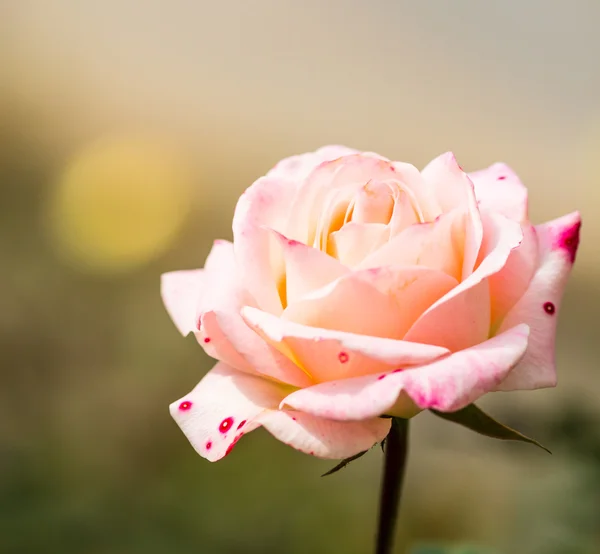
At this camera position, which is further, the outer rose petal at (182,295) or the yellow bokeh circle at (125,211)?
the yellow bokeh circle at (125,211)

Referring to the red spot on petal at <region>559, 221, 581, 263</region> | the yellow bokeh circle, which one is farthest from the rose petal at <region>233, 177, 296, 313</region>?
the yellow bokeh circle

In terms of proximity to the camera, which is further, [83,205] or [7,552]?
[83,205]

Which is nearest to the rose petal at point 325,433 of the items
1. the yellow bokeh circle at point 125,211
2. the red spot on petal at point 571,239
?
the red spot on petal at point 571,239

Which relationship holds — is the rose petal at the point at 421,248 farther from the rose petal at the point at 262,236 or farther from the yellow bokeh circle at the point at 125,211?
the yellow bokeh circle at the point at 125,211

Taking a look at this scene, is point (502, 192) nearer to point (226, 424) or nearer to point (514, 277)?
point (514, 277)

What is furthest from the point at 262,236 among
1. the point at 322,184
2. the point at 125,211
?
the point at 125,211

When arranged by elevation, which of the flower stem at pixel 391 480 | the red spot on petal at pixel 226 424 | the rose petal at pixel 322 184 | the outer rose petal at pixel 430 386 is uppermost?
the rose petal at pixel 322 184

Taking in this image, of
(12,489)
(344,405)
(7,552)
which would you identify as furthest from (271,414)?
(12,489)

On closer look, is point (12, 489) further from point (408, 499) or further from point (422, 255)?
point (422, 255)
